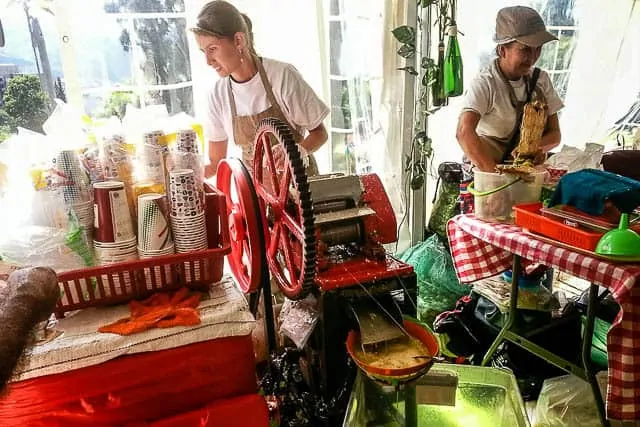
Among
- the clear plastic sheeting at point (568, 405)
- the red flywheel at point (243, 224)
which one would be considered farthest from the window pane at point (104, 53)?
the clear plastic sheeting at point (568, 405)

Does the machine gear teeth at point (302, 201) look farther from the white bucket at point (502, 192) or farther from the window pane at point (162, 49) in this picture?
the window pane at point (162, 49)

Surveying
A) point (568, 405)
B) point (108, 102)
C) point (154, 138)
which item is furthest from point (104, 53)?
point (568, 405)

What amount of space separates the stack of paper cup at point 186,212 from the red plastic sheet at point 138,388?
260 mm

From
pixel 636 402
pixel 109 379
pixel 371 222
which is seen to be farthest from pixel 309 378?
pixel 636 402

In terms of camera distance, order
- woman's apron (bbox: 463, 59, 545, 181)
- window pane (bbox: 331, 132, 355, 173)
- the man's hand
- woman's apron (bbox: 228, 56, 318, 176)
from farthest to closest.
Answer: window pane (bbox: 331, 132, 355, 173), woman's apron (bbox: 463, 59, 545, 181), woman's apron (bbox: 228, 56, 318, 176), the man's hand

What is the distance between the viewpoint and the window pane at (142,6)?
2.03 metres

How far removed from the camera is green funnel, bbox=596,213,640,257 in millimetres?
1257

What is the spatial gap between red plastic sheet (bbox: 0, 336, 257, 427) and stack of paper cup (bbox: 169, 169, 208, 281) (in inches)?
10.2

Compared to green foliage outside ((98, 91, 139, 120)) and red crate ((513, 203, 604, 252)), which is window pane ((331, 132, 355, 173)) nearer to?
green foliage outside ((98, 91, 139, 120))

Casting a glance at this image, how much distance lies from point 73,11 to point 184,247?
130cm

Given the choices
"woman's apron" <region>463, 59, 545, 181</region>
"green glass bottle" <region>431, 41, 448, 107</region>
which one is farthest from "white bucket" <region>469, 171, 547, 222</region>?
"green glass bottle" <region>431, 41, 448, 107</region>

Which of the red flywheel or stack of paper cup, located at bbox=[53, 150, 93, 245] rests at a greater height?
stack of paper cup, located at bbox=[53, 150, 93, 245]

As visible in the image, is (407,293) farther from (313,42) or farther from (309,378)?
(313,42)

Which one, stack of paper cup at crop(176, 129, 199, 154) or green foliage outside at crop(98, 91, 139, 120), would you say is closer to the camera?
stack of paper cup at crop(176, 129, 199, 154)
